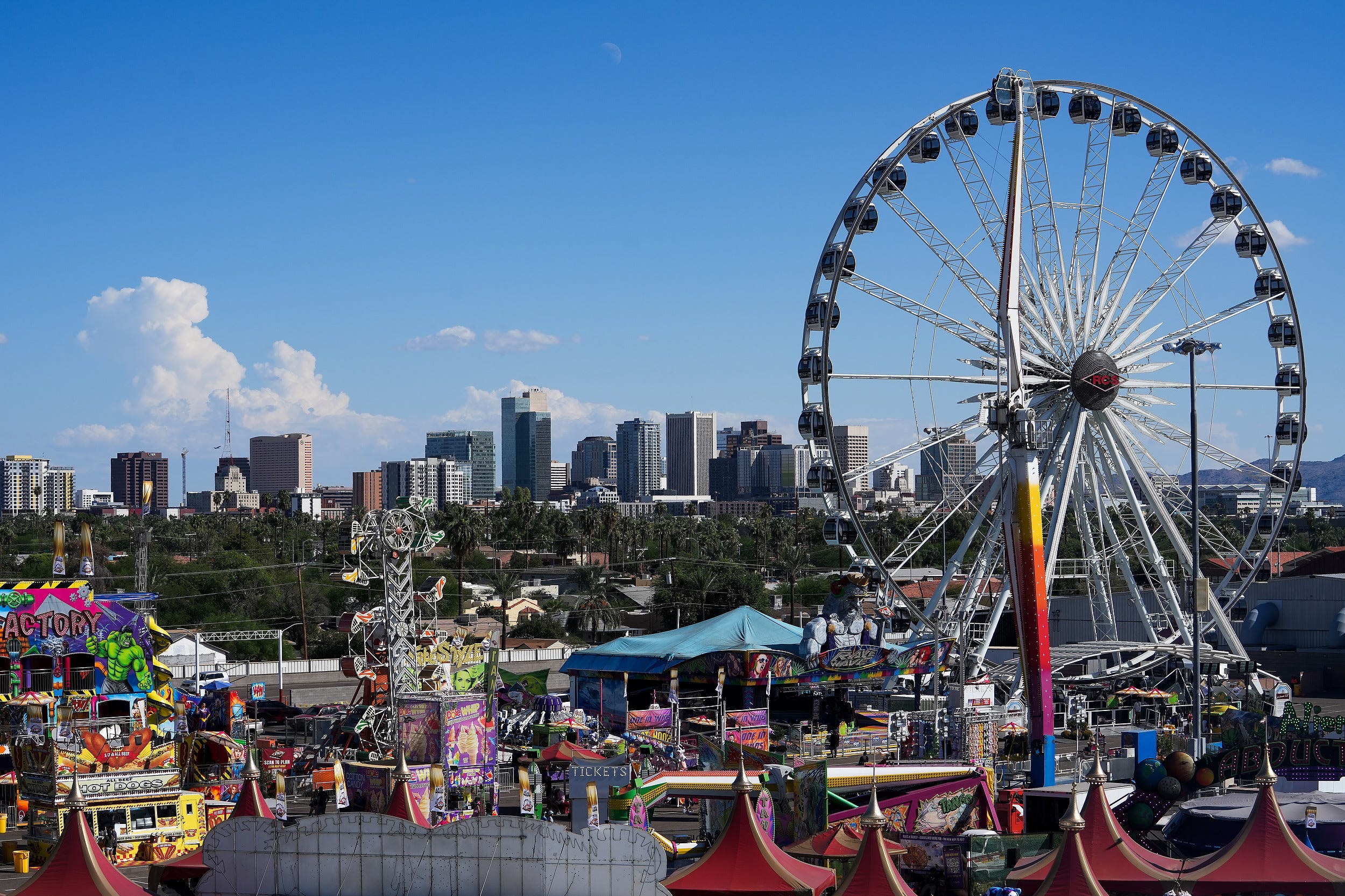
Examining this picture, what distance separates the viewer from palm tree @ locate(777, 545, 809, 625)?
8781 cm

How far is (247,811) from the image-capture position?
70.8 feet

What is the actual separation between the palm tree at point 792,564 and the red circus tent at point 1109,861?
58801 mm

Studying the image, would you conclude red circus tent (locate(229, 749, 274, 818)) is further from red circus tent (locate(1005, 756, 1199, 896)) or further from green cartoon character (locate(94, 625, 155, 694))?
green cartoon character (locate(94, 625, 155, 694))

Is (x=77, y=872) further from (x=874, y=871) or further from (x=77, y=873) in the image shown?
(x=874, y=871)

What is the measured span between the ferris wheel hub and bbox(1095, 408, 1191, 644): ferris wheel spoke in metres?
0.73

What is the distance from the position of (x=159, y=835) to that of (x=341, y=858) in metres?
14.0

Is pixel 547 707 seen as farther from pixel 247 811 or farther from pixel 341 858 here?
pixel 341 858

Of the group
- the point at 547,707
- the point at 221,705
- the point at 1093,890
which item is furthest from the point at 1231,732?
the point at 221,705

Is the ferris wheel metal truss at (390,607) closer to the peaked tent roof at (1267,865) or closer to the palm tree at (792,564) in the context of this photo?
the peaked tent roof at (1267,865)

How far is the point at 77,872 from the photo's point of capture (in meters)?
19.4

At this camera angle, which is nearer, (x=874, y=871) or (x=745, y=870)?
(x=874, y=871)

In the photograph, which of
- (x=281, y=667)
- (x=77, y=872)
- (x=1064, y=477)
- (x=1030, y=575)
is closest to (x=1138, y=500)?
(x=1064, y=477)

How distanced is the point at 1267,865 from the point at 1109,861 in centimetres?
191

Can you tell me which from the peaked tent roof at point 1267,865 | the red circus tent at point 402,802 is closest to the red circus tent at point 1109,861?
the peaked tent roof at point 1267,865
